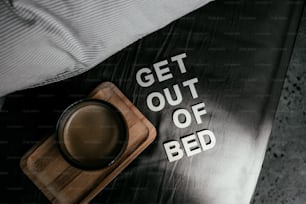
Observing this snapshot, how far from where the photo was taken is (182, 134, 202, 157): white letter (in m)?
0.77

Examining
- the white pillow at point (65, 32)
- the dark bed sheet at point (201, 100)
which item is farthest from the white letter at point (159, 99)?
the white pillow at point (65, 32)

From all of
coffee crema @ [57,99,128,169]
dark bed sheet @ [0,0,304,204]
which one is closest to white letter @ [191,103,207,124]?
dark bed sheet @ [0,0,304,204]

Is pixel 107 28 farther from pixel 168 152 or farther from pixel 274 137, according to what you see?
pixel 274 137

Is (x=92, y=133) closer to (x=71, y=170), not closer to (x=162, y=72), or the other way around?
→ (x=71, y=170)

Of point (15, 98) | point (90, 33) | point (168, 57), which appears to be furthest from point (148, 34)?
point (15, 98)

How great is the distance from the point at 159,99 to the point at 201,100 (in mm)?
82

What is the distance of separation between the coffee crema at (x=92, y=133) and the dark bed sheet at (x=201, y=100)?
0.07 metres

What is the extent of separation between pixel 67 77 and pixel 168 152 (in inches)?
9.4

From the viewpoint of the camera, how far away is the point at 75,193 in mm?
728

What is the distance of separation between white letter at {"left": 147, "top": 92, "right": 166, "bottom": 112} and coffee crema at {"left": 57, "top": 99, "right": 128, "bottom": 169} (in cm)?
9

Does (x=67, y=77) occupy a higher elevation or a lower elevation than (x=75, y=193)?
higher

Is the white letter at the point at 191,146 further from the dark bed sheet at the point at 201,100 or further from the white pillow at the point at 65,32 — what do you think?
the white pillow at the point at 65,32

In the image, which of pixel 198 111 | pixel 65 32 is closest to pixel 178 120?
pixel 198 111

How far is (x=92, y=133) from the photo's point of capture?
0.72 meters
